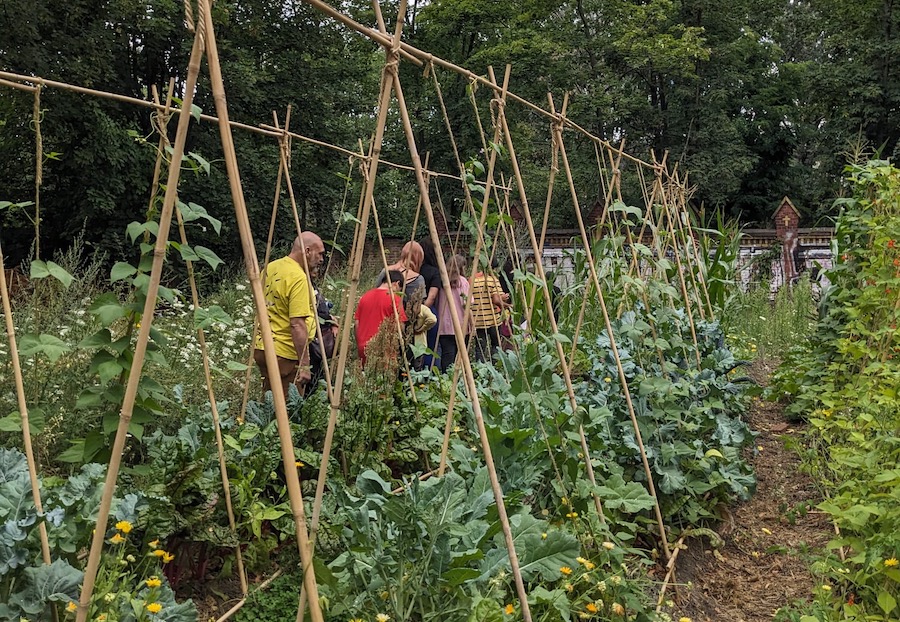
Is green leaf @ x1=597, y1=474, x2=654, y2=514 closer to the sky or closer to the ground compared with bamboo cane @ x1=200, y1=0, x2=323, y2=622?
closer to the ground

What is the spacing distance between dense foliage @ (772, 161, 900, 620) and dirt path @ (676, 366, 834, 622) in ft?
0.64

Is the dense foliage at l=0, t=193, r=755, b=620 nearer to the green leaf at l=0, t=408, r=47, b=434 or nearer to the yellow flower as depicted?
the green leaf at l=0, t=408, r=47, b=434

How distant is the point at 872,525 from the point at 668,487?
0.82 meters

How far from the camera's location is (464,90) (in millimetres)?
16672

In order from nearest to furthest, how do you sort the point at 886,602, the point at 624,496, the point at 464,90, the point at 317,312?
the point at 886,602, the point at 624,496, the point at 317,312, the point at 464,90

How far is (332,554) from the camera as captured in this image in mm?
2576

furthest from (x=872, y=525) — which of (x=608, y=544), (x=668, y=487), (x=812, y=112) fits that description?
(x=812, y=112)

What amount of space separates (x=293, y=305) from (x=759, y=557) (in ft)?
9.51

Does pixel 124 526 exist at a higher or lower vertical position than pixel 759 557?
higher

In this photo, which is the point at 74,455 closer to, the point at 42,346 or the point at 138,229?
the point at 42,346

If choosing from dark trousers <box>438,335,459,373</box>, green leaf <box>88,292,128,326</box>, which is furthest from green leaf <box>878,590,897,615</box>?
dark trousers <box>438,335,459,373</box>

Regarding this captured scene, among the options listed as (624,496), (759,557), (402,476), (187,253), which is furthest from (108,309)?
(759,557)

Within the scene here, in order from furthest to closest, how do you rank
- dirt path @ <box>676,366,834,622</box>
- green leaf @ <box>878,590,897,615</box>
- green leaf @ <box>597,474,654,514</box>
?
dirt path @ <box>676,366,834,622</box> < green leaf @ <box>597,474,654,514</box> < green leaf @ <box>878,590,897,615</box>

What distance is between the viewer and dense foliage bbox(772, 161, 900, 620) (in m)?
2.59
